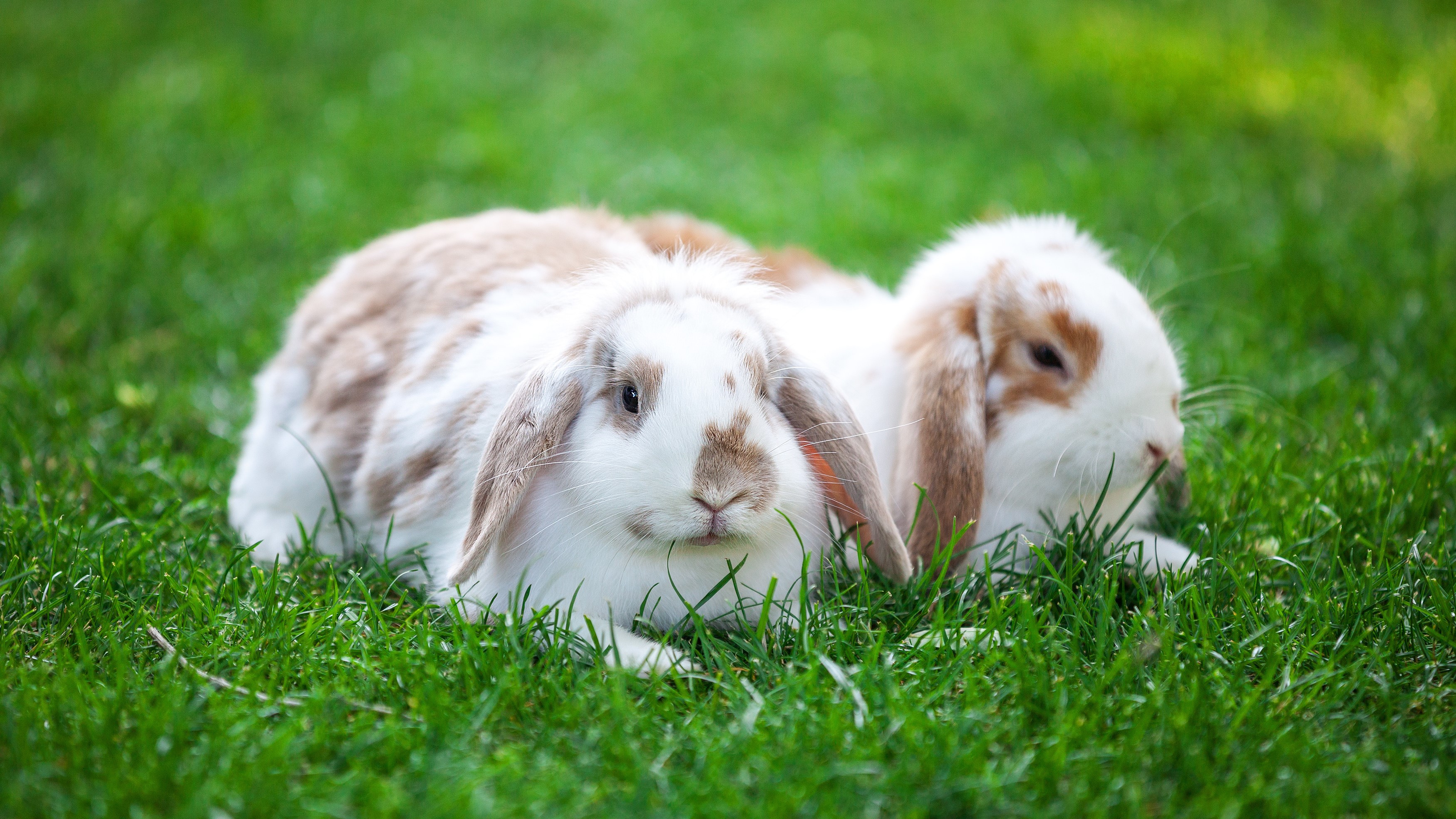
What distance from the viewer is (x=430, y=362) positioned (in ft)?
9.90

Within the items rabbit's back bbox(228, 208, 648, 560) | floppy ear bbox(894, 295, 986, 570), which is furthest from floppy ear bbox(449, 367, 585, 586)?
floppy ear bbox(894, 295, 986, 570)

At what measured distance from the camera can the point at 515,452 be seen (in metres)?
2.41

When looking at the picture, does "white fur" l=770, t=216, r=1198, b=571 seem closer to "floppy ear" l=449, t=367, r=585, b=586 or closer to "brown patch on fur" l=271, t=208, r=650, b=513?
"floppy ear" l=449, t=367, r=585, b=586

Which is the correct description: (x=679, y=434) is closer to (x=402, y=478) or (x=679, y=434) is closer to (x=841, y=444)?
(x=841, y=444)

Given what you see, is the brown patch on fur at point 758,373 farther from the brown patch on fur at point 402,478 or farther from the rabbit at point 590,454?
the brown patch on fur at point 402,478

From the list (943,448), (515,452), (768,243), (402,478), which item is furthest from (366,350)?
(768,243)

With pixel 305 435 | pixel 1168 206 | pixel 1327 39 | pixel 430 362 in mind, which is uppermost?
pixel 1327 39

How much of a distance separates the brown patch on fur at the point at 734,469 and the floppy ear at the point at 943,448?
0.54 m

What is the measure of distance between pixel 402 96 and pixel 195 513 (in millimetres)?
4438

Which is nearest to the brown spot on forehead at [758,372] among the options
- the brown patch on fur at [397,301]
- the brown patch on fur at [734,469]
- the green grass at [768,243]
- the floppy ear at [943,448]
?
the brown patch on fur at [734,469]

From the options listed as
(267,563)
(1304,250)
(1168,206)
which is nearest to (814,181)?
(1168,206)

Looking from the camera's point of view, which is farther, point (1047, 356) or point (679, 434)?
point (1047, 356)

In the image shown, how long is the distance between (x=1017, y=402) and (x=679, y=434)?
1.00 meters

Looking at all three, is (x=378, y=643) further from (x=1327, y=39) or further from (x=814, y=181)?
(x=1327, y=39)
